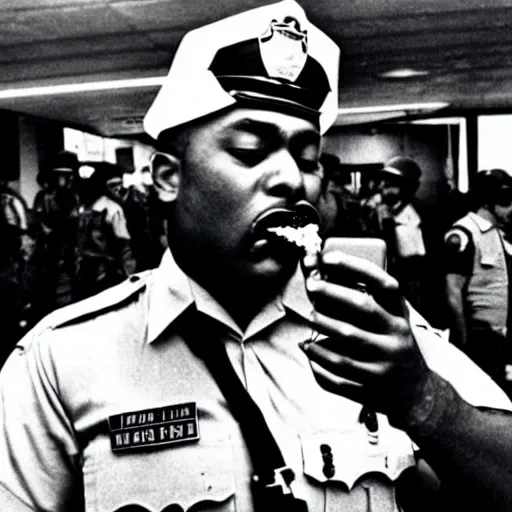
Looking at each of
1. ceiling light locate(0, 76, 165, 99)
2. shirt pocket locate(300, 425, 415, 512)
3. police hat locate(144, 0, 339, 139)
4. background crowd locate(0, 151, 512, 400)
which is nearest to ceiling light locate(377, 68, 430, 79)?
ceiling light locate(0, 76, 165, 99)

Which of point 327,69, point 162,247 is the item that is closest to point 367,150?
point 162,247

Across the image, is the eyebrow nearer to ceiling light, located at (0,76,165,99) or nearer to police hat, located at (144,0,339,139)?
police hat, located at (144,0,339,139)

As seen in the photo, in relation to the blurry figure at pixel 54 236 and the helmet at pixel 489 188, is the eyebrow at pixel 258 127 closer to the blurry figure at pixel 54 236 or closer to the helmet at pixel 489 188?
the helmet at pixel 489 188

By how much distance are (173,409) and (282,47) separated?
26.6 inches

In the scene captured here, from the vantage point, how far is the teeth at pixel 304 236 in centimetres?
156

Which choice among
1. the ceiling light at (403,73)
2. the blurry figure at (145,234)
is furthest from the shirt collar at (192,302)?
the ceiling light at (403,73)

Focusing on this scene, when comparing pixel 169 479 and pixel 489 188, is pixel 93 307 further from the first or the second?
pixel 489 188

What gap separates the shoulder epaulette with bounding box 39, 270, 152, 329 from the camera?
177 centimetres

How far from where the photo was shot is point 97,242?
733cm

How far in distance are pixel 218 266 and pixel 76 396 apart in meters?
0.33

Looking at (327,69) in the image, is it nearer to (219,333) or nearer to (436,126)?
(219,333)

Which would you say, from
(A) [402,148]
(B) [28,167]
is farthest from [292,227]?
(A) [402,148]

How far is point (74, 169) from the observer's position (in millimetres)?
8219

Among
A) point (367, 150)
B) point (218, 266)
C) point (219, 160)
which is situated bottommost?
point (218, 266)
